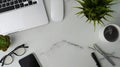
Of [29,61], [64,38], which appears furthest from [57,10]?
[29,61]

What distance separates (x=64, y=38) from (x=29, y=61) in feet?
0.50

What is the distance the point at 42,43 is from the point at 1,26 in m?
0.16

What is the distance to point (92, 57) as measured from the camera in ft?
2.56

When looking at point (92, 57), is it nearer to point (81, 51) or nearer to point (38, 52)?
point (81, 51)

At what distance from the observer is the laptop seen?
0.77 metres

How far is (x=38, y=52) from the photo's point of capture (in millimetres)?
783

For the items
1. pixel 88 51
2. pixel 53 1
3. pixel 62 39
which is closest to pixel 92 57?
pixel 88 51

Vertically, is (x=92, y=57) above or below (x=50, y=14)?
below

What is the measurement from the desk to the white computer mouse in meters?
0.02

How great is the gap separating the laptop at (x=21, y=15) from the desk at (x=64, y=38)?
0.03m

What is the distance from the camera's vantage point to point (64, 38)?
0.79 m

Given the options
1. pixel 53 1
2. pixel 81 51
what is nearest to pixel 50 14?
pixel 53 1

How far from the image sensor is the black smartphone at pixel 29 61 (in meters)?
0.77

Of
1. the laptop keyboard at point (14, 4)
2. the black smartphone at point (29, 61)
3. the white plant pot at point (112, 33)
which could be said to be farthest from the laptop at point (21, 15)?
the white plant pot at point (112, 33)
